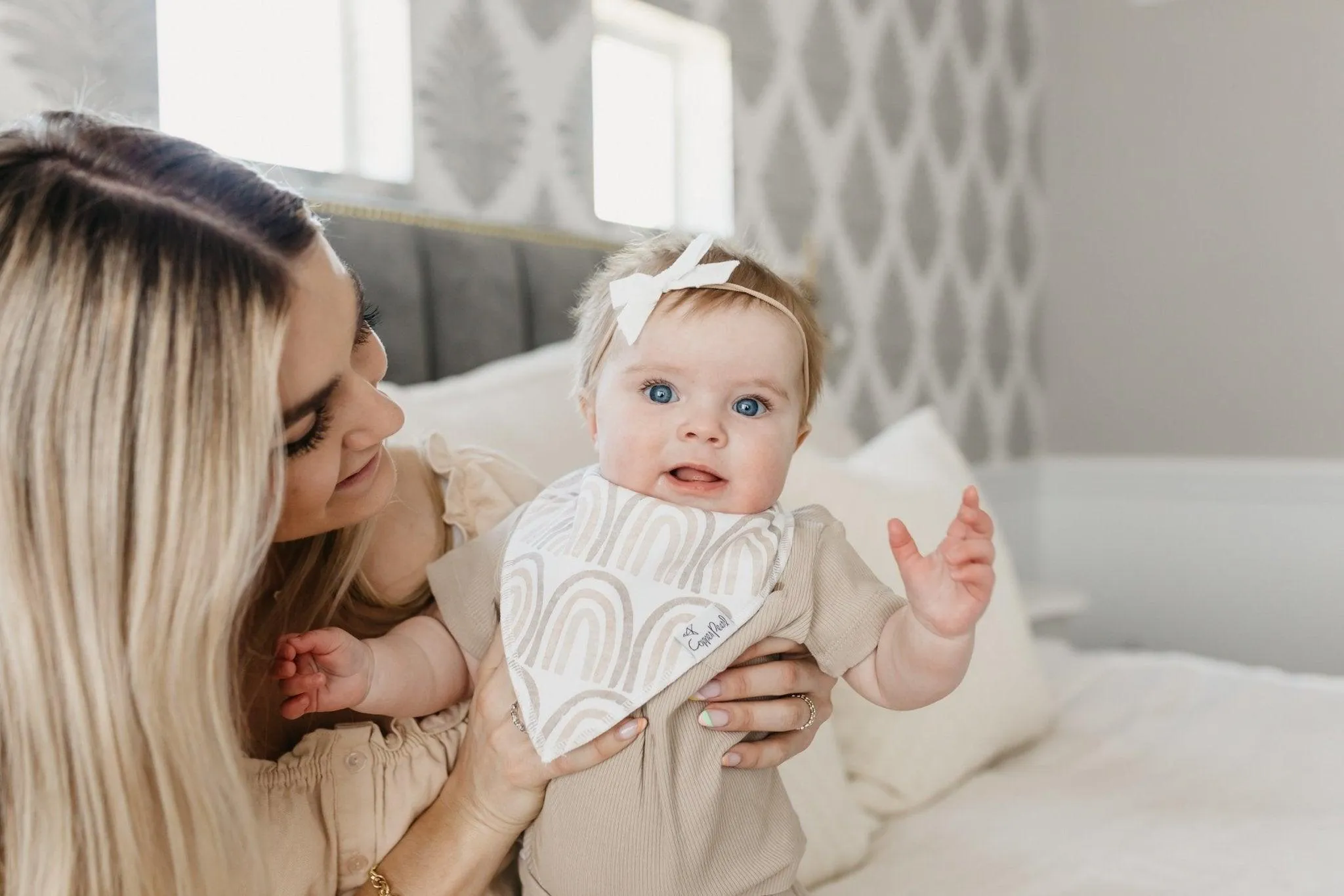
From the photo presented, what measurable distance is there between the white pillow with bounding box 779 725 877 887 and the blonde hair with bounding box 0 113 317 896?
2.35 feet

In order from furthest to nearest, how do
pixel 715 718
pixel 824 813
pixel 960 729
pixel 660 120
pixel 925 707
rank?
pixel 660 120, pixel 960 729, pixel 925 707, pixel 824 813, pixel 715 718

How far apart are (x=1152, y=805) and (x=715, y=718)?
35.0 inches

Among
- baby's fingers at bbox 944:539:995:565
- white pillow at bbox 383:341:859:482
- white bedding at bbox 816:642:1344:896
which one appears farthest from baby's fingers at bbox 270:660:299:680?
white bedding at bbox 816:642:1344:896

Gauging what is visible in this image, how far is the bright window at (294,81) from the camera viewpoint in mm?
1697

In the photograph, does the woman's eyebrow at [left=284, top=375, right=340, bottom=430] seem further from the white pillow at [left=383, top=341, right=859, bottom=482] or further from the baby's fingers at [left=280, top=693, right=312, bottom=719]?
the white pillow at [left=383, top=341, right=859, bottom=482]

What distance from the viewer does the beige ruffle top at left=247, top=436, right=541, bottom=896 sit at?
97 centimetres

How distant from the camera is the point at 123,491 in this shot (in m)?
0.74

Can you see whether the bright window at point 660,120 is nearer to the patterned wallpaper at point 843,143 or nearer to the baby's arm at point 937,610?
the patterned wallpaper at point 843,143

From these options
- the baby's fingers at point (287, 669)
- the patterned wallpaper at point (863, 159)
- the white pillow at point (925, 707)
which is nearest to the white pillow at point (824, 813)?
the white pillow at point (925, 707)

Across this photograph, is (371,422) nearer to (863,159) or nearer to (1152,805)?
(1152,805)

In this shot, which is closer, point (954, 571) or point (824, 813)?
point (954, 571)

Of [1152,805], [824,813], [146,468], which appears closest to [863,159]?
[1152,805]

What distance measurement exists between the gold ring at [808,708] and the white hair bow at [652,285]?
1.20 feet

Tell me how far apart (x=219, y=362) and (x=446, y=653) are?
0.41 metres
